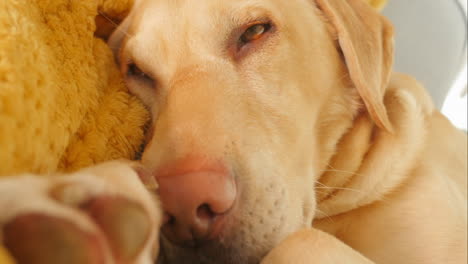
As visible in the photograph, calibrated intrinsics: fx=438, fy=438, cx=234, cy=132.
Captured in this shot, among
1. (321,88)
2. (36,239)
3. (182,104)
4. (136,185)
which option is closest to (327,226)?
(321,88)

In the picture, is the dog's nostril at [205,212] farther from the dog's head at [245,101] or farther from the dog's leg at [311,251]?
the dog's leg at [311,251]

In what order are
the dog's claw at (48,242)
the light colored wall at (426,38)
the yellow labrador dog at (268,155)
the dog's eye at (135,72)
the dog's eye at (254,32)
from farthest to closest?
the light colored wall at (426,38), the dog's eye at (135,72), the dog's eye at (254,32), the yellow labrador dog at (268,155), the dog's claw at (48,242)

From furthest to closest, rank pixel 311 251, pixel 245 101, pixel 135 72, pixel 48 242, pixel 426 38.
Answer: pixel 426 38 < pixel 135 72 < pixel 245 101 < pixel 311 251 < pixel 48 242

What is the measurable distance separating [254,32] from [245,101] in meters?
0.27

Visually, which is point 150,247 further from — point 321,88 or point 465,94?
point 465,94

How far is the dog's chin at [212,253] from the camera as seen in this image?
100cm

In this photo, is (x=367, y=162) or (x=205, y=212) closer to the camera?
(x=205, y=212)

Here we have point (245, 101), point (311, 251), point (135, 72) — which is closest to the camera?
point (311, 251)

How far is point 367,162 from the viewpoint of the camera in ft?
5.47

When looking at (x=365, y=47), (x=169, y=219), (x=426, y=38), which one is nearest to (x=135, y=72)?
(x=169, y=219)

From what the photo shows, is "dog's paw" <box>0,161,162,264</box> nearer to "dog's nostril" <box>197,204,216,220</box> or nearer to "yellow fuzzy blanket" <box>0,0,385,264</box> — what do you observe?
"yellow fuzzy blanket" <box>0,0,385,264</box>

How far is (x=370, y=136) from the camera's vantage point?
1690 mm

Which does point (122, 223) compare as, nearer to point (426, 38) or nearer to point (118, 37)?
point (118, 37)

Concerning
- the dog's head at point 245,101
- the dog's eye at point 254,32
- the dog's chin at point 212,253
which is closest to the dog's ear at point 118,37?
the dog's head at point 245,101
